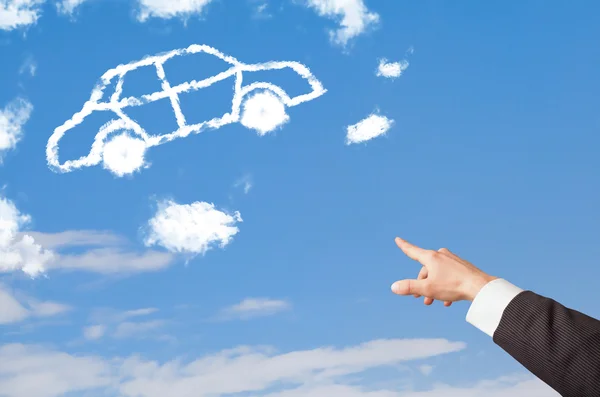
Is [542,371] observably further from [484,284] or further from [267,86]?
[267,86]

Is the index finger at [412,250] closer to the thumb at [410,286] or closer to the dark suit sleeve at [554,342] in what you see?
the thumb at [410,286]

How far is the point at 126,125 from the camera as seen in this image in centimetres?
1173

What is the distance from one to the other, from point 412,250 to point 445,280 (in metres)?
0.21

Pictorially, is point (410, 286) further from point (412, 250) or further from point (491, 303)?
point (491, 303)

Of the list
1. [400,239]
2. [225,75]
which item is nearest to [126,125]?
[225,75]

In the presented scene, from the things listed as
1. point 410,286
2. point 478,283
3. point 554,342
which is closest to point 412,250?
point 410,286

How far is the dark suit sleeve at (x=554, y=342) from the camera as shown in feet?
7.39

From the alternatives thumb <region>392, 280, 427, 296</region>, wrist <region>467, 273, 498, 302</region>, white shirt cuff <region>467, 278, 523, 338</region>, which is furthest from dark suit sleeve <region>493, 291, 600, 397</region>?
thumb <region>392, 280, 427, 296</region>

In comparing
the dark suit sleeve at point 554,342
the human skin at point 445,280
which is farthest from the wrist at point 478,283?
the dark suit sleeve at point 554,342

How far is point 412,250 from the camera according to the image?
106 inches

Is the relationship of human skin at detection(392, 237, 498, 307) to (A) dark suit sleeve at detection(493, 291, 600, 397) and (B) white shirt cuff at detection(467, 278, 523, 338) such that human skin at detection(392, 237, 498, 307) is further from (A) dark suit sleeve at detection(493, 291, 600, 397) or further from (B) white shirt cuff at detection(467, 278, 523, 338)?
(A) dark suit sleeve at detection(493, 291, 600, 397)

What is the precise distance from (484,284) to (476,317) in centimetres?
12

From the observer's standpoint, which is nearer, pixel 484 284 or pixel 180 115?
pixel 484 284

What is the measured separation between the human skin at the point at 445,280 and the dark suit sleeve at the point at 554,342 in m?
0.17
